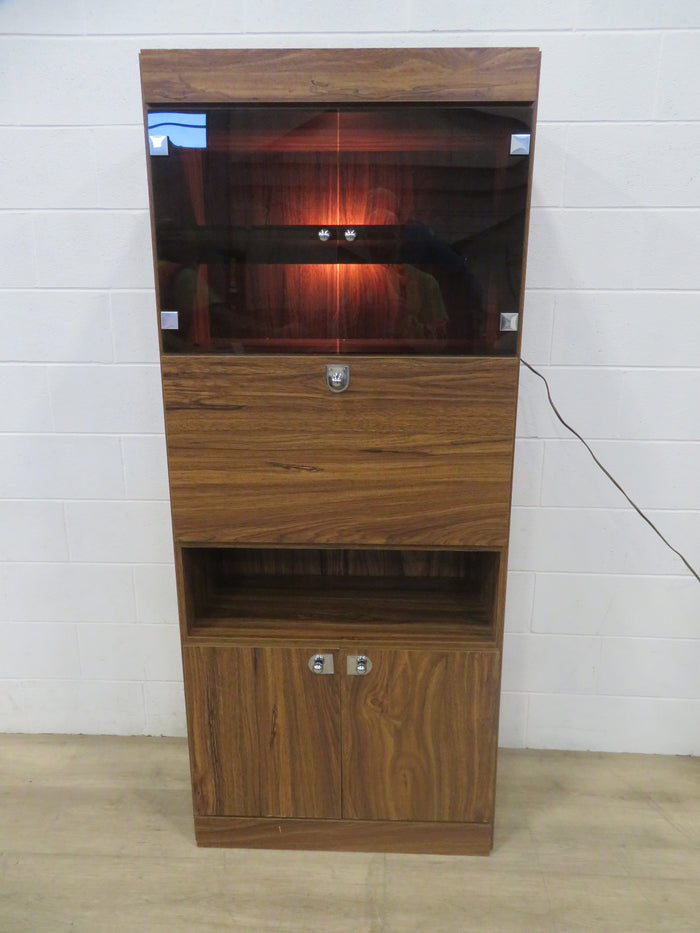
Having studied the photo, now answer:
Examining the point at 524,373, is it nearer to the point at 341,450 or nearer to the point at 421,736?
the point at 341,450

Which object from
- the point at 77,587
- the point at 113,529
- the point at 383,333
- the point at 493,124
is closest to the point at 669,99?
the point at 493,124

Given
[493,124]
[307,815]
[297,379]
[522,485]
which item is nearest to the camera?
[493,124]

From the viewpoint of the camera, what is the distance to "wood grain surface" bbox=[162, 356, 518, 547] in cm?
136

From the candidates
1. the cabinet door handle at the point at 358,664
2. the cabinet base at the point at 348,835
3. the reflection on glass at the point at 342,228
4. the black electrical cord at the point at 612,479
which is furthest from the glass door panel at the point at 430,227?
the cabinet base at the point at 348,835

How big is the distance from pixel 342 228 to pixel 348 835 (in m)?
1.38

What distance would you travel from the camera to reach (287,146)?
4.23 ft

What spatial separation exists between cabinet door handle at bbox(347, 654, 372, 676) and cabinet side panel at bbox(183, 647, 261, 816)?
22cm

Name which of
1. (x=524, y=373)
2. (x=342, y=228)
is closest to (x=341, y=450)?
(x=342, y=228)

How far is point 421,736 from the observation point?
1564 millimetres

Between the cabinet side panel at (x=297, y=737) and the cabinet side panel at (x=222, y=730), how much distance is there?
3 centimetres

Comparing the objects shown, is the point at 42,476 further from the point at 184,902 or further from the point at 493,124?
the point at 493,124

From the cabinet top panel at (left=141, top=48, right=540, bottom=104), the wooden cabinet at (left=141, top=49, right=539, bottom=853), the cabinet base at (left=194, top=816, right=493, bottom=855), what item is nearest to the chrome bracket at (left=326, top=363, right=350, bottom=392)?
the wooden cabinet at (left=141, top=49, right=539, bottom=853)

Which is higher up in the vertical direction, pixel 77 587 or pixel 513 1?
pixel 513 1

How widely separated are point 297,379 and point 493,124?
59 centimetres
